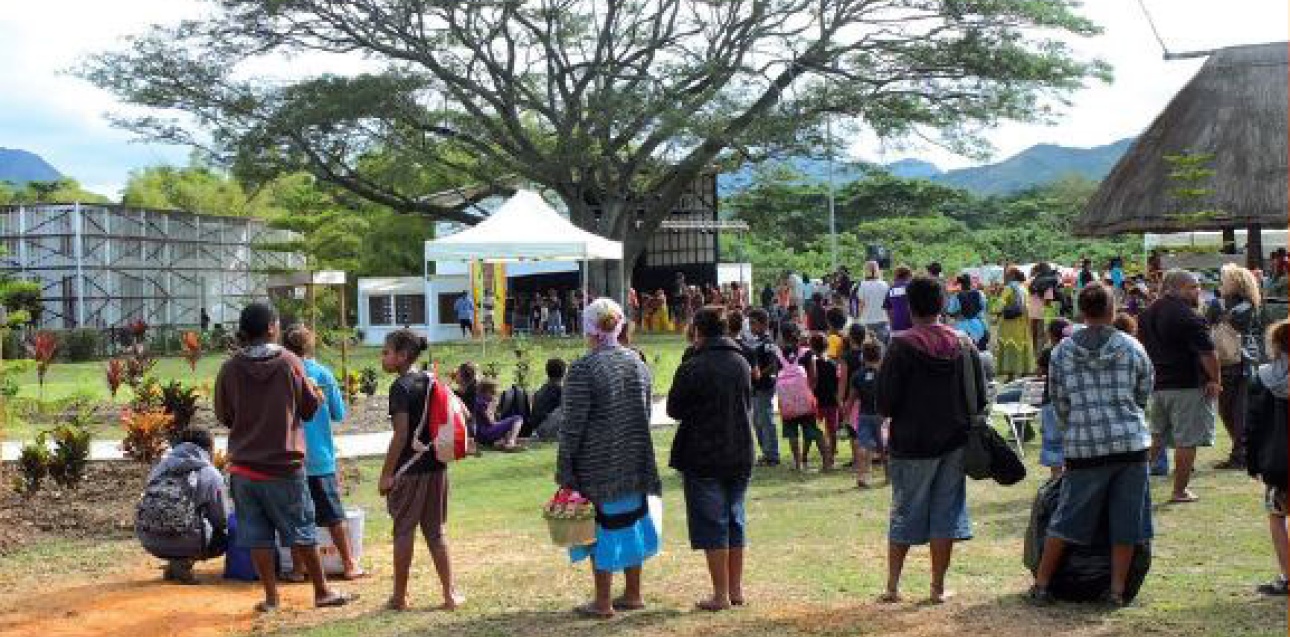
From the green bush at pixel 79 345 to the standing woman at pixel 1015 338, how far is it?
28124 mm

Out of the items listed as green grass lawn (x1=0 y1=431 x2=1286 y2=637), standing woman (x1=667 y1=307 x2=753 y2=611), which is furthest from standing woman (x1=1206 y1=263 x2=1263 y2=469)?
standing woman (x1=667 y1=307 x2=753 y2=611)

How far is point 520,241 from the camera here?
762 inches

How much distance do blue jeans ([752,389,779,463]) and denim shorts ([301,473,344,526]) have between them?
215 inches

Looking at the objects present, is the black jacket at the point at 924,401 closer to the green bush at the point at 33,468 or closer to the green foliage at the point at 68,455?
the green foliage at the point at 68,455

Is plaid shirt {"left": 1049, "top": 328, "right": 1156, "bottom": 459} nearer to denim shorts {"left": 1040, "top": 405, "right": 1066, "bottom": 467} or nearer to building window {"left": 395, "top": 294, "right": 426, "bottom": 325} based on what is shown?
denim shorts {"left": 1040, "top": 405, "right": 1066, "bottom": 467}

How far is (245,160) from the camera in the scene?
124 feet

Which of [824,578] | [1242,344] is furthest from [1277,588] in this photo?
[1242,344]

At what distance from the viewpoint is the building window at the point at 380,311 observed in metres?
42.2

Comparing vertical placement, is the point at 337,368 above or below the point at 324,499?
above

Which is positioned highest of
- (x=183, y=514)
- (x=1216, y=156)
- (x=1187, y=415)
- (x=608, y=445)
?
(x=1216, y=156)

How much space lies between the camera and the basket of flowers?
22.7 feet

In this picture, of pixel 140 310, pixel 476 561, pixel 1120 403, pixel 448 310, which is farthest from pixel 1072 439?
pixel 140 310

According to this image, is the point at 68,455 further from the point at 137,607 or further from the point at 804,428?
the point at 804,428

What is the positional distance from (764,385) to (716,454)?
5.97 m
